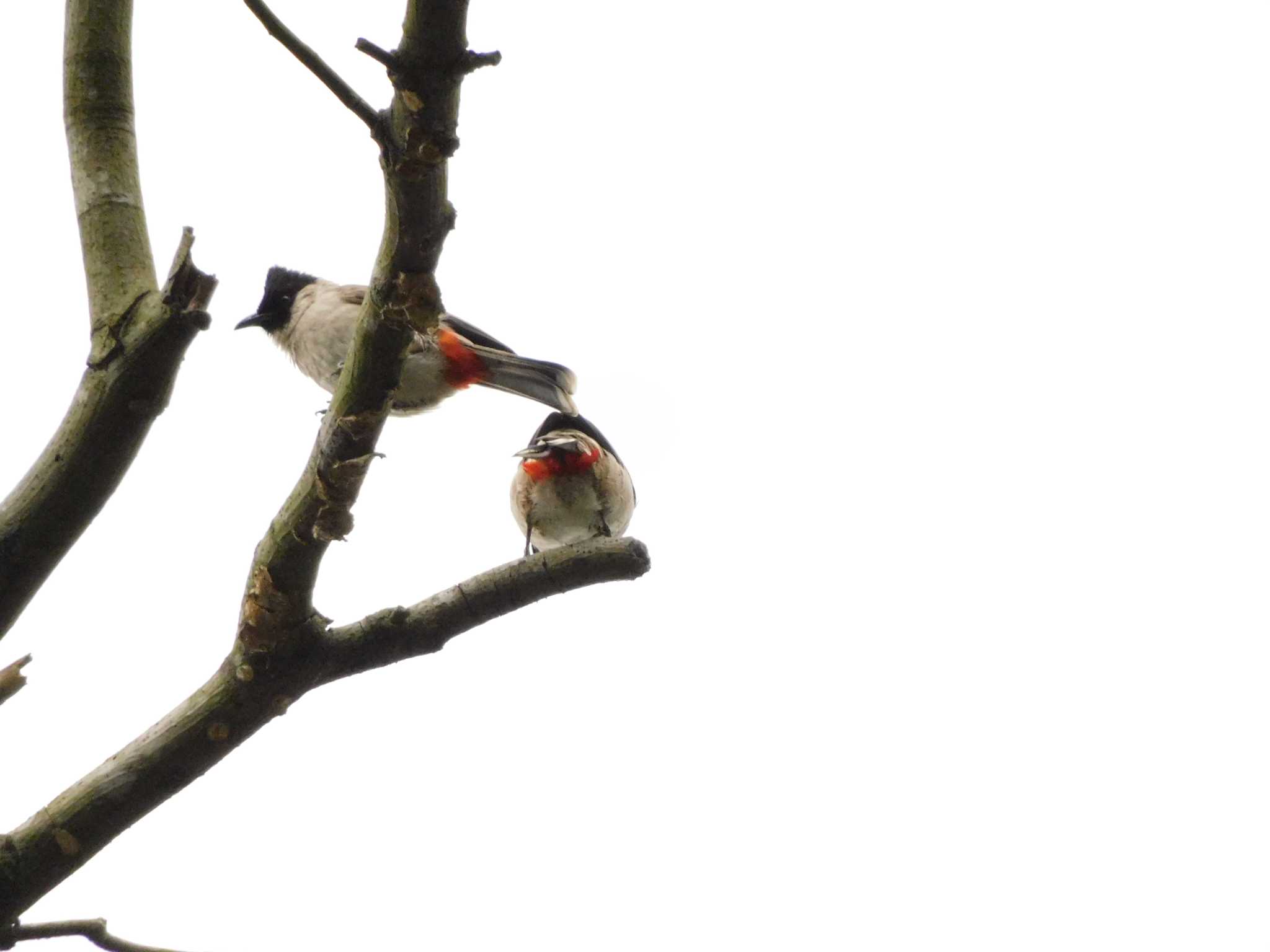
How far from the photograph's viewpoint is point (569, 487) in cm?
629

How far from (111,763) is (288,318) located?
394cm

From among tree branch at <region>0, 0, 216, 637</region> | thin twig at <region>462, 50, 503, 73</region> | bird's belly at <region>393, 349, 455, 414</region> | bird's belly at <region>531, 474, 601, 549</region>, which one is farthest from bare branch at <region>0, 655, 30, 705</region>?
bird's belly at <region>531, 474, 601, 549</region>

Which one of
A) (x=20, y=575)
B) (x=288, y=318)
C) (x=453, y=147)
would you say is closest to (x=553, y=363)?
(x=288, y=318)

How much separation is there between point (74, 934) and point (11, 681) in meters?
0.58

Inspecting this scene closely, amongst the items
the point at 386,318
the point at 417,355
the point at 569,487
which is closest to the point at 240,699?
the point at 386,318

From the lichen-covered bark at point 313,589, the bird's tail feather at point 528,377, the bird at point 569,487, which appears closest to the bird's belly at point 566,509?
the bird at point 569,487

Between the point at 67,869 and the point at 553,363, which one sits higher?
the point at 553,363

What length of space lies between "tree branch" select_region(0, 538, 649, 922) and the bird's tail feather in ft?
5.65

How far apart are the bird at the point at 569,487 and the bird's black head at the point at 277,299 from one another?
1449 millimetres

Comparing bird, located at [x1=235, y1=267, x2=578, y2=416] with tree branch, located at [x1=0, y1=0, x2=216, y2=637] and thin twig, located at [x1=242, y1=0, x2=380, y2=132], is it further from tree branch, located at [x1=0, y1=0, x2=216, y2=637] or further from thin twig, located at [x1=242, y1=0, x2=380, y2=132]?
thin twig, located at [x1=242, y1=0, x2=380, y2=132]

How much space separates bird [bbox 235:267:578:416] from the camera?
503 cm

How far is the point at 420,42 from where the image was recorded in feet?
6.54

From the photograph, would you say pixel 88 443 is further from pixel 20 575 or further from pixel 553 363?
pixel 553 363

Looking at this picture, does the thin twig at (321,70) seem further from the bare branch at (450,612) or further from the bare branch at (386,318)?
the bare branch at (450,612)
